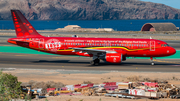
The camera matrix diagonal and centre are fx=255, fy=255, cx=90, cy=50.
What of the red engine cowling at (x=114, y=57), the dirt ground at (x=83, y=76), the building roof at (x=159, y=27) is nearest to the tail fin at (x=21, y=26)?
the dirt ground at (x=83, y=76)

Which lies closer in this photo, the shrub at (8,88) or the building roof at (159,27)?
the shrub at (8,88)

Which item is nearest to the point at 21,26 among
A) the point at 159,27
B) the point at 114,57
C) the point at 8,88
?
the point at 114,57

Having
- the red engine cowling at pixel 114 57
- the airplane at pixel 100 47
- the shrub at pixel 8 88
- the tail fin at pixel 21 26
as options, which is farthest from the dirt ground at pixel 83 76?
the tail fin at pixel 21 26

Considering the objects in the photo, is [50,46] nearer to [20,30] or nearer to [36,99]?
[20,30]

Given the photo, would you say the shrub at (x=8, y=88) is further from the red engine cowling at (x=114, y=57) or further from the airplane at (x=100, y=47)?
the red engine cowling at (x=114, y=57)

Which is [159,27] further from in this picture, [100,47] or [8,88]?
[8,88]

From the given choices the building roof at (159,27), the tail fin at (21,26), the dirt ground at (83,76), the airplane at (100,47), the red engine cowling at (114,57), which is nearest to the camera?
the dirt ground at (83,76)

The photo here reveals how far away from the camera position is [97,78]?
3169 cm

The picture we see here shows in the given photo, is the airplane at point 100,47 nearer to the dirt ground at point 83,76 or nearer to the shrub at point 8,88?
the dirt ground at point 83,76

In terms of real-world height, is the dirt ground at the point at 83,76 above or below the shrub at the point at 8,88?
below

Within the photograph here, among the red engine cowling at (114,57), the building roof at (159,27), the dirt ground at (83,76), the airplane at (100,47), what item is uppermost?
the building roof at (159,27)

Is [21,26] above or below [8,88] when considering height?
above

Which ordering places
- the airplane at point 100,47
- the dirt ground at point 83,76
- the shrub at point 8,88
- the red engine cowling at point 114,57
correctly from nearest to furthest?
1. the shrub at point 8,88
2. the dirt ground at point 83,76
3. the red engine cowling at point 114,57
4. the airplane at point 100,47

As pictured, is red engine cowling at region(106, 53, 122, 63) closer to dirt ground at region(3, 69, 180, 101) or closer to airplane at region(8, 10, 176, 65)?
airplane at region(8, 10, 176, 65)
